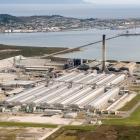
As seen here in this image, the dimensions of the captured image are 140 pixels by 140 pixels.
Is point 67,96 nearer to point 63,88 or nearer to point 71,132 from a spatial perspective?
point 63,88

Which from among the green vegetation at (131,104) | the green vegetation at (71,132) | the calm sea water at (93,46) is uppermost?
the calm sea water at (93,46)

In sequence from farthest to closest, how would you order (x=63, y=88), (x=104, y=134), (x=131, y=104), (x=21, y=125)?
(x=63, y=88) → (x=131, y=104) → (x=21, y=125) → (x=104, y=134)

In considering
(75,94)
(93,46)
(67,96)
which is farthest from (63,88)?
(93,46)

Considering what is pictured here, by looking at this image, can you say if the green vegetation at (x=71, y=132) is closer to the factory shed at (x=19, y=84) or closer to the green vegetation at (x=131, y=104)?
the green vegetation at (x=131, y=104)

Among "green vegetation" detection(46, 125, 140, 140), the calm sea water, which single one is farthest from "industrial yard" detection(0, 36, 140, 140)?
the calm sea water

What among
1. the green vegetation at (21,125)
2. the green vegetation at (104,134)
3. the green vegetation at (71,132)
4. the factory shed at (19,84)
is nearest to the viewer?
the green vegetation at (104,134)

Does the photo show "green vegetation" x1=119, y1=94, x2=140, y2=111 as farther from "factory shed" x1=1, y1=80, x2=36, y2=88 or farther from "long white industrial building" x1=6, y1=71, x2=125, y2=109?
"factory shed" x1=1, y1=80, x2=36, y2=88

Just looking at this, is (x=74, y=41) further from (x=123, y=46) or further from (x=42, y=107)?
(x=42, y=107)

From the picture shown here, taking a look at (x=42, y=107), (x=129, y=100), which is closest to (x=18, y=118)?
(x=42, y=107)

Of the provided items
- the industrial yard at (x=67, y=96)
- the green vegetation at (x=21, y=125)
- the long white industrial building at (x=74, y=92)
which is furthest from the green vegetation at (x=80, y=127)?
the long white industrial building at (x=74, y=92)
